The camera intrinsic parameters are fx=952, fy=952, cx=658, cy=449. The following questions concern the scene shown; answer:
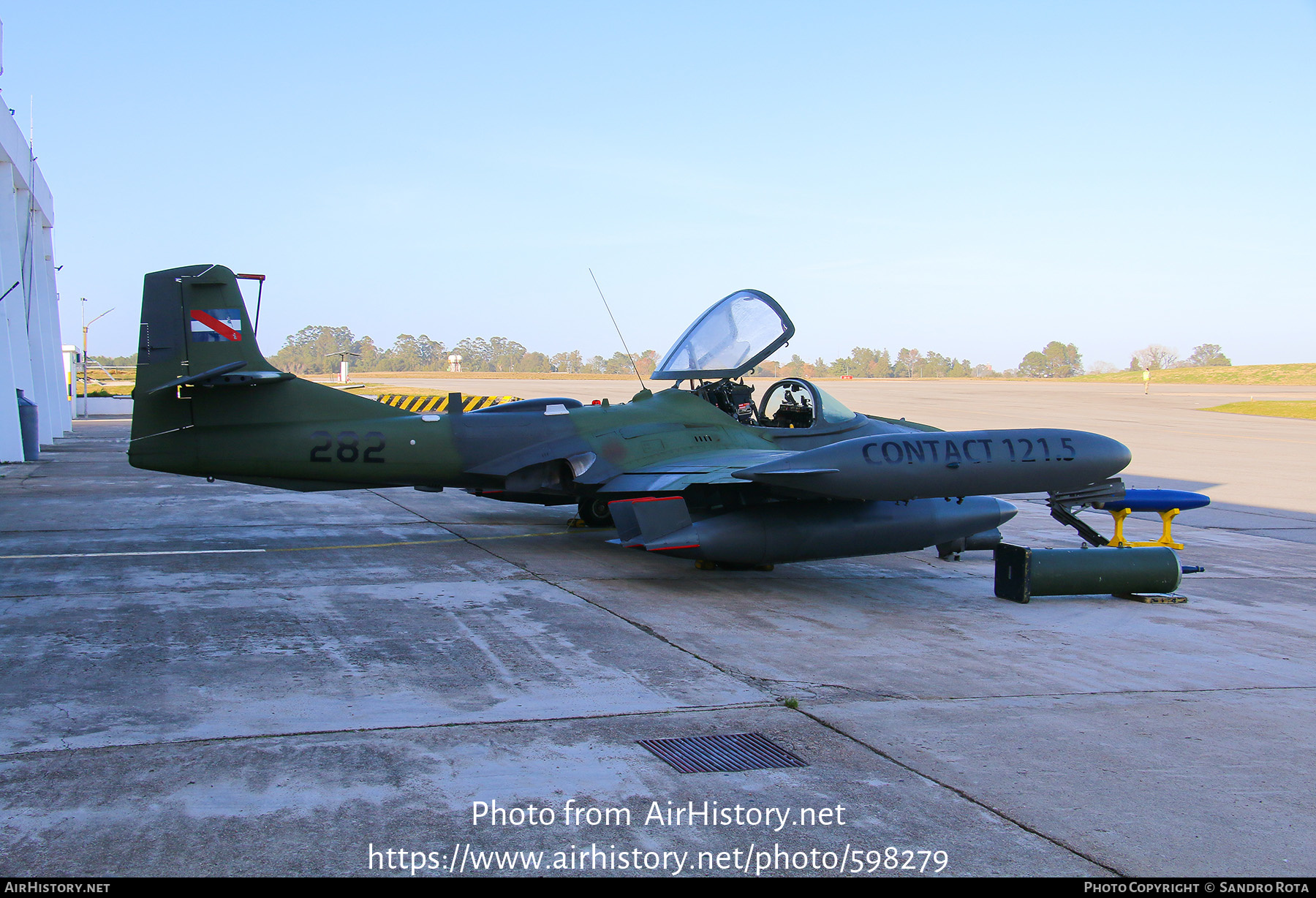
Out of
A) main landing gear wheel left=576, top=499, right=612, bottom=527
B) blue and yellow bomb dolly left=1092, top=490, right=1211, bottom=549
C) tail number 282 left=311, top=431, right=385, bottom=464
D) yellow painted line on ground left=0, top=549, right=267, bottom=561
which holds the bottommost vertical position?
yellow painted line on ground left=0, top=549, right=267, bottom=561

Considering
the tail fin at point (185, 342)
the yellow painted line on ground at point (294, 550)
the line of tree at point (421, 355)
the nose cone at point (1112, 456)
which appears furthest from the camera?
the line of tree at point (421, 355)

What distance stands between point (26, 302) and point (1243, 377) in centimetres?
9443

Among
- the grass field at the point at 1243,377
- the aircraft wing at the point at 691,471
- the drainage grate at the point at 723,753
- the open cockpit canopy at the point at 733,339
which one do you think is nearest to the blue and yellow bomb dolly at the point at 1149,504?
the aircraft wing at the point at 691,471

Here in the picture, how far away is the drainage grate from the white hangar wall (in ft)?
67.3

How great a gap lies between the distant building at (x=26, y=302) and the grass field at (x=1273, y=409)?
1830 inches

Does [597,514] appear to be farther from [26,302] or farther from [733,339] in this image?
[26,302]

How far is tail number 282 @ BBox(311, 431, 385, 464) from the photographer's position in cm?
1031

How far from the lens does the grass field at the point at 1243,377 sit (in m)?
81.6

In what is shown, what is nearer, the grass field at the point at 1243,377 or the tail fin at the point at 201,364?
the tail fin at the point at 201,364

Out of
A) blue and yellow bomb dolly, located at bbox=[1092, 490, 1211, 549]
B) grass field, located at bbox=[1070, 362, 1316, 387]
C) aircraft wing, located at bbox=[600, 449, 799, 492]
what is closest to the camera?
aircraft wing, located at bbox=[600, 449, 799, 492]

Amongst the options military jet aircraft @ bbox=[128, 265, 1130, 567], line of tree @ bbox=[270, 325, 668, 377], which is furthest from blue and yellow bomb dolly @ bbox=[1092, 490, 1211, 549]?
line of tree @ bbox=[270, 325, 668, 377]

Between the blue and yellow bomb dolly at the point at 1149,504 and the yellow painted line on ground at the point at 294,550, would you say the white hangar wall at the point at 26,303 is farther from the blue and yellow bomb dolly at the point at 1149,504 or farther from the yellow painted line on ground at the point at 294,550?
the blue and yellow bomb dolly at the point at 1149,504

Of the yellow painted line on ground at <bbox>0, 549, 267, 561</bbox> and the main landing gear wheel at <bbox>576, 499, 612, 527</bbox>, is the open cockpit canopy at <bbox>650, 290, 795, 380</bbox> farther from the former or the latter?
the yellow painted line on ground at <bbox>0, 549, 267, 561</bbox>
